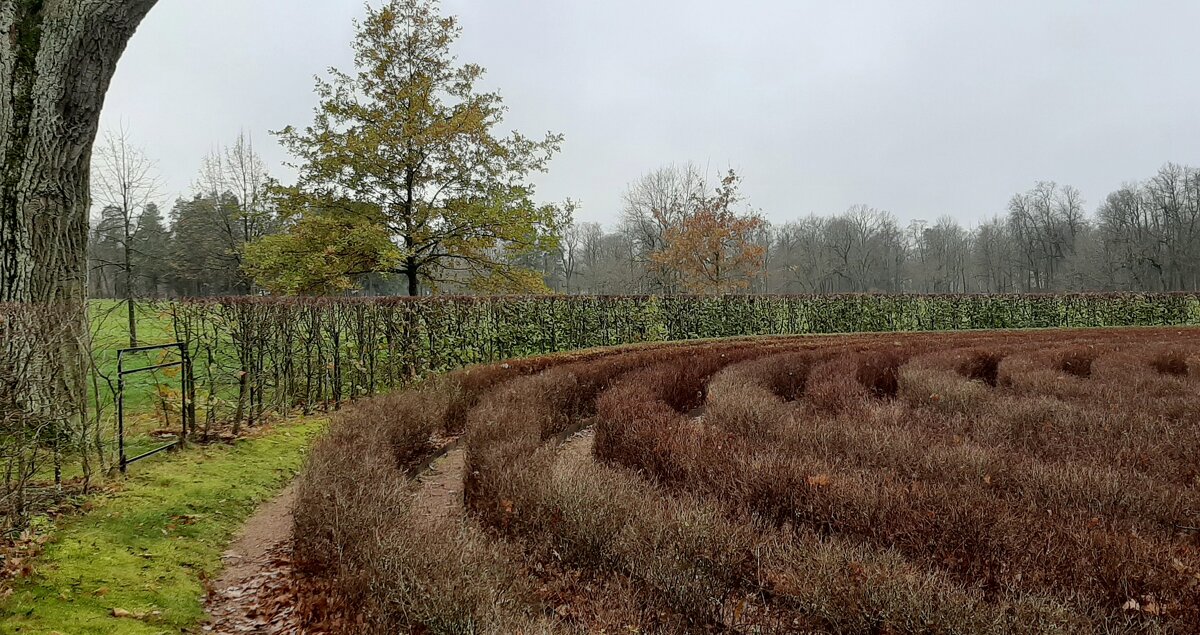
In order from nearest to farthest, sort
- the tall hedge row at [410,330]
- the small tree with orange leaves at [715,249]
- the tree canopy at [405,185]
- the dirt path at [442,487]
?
1. the dirt path at [442,487]
2. the tall hedge row at [410,330]
3. the tree canopy at [405,185]
4. the small tree with orange leaves at [715,249]

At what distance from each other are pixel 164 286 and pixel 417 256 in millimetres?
29579

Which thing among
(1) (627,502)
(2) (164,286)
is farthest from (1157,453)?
(2) (164,286)

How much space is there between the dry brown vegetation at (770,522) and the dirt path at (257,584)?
21 cm

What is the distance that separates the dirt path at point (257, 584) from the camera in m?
2.91

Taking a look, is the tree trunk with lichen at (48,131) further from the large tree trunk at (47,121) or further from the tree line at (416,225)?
the tree line at (416,225)

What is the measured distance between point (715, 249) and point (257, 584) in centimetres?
2116

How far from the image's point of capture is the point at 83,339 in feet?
13.9

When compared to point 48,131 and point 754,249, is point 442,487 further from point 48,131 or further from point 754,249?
point 754,249

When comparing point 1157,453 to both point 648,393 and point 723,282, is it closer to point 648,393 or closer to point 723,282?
point 648,393

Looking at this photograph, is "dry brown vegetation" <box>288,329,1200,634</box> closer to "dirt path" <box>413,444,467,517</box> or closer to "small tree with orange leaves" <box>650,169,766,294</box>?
"dirt path" <box>413,444,467,517</box>

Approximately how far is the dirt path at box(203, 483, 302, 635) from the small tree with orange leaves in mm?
19927

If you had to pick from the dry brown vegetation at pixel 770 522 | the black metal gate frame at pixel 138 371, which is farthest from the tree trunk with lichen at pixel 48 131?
the dry brown vegetation at pixel 770 522

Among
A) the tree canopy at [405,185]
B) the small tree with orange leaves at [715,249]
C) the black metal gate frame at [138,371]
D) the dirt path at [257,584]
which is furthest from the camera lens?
the small tree with orange leaves at [715,249]

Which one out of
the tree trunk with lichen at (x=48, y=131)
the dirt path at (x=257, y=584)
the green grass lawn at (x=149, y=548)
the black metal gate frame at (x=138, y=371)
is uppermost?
the tree trunk with lichen at (x=48, y=131)
